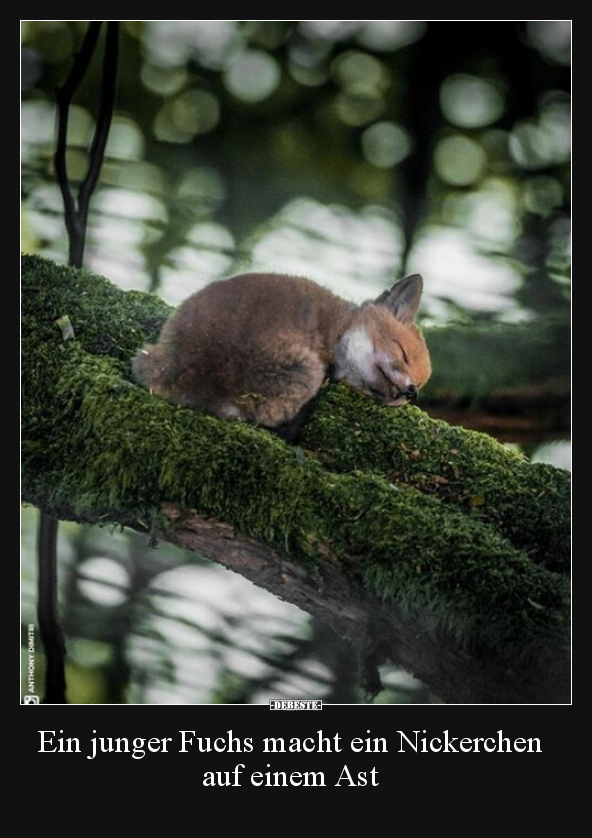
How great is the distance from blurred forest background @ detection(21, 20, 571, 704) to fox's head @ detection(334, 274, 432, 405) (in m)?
0.39

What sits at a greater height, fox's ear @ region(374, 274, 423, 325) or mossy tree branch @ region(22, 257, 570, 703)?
fox's ear @ region(374, 274, 423, 325)

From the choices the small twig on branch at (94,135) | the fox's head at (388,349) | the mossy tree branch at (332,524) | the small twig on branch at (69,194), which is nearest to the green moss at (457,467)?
the mossy tree branch at (332,524)

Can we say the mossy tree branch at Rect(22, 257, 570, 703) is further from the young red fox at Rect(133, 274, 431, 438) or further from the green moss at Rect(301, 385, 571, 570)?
the young red fox at Rect(133, 274, 431, 438)

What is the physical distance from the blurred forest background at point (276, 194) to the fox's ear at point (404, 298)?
0.35 meters

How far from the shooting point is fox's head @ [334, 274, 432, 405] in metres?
3.65

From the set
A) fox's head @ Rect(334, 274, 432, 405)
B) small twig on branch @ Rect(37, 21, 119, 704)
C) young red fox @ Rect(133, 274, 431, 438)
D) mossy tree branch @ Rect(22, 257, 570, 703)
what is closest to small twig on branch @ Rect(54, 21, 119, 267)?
small twig on branch @ Rect(37, 21, 119, 704)

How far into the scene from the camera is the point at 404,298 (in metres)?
3.84

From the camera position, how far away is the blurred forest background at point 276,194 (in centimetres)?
381

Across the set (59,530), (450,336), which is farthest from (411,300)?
(59,530)

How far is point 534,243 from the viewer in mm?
4086

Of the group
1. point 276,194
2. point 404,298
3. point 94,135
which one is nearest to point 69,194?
point 94,135

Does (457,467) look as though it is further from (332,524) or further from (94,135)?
(94,135)

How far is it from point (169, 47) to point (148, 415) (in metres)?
1.81

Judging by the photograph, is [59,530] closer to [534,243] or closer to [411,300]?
[411,300]
